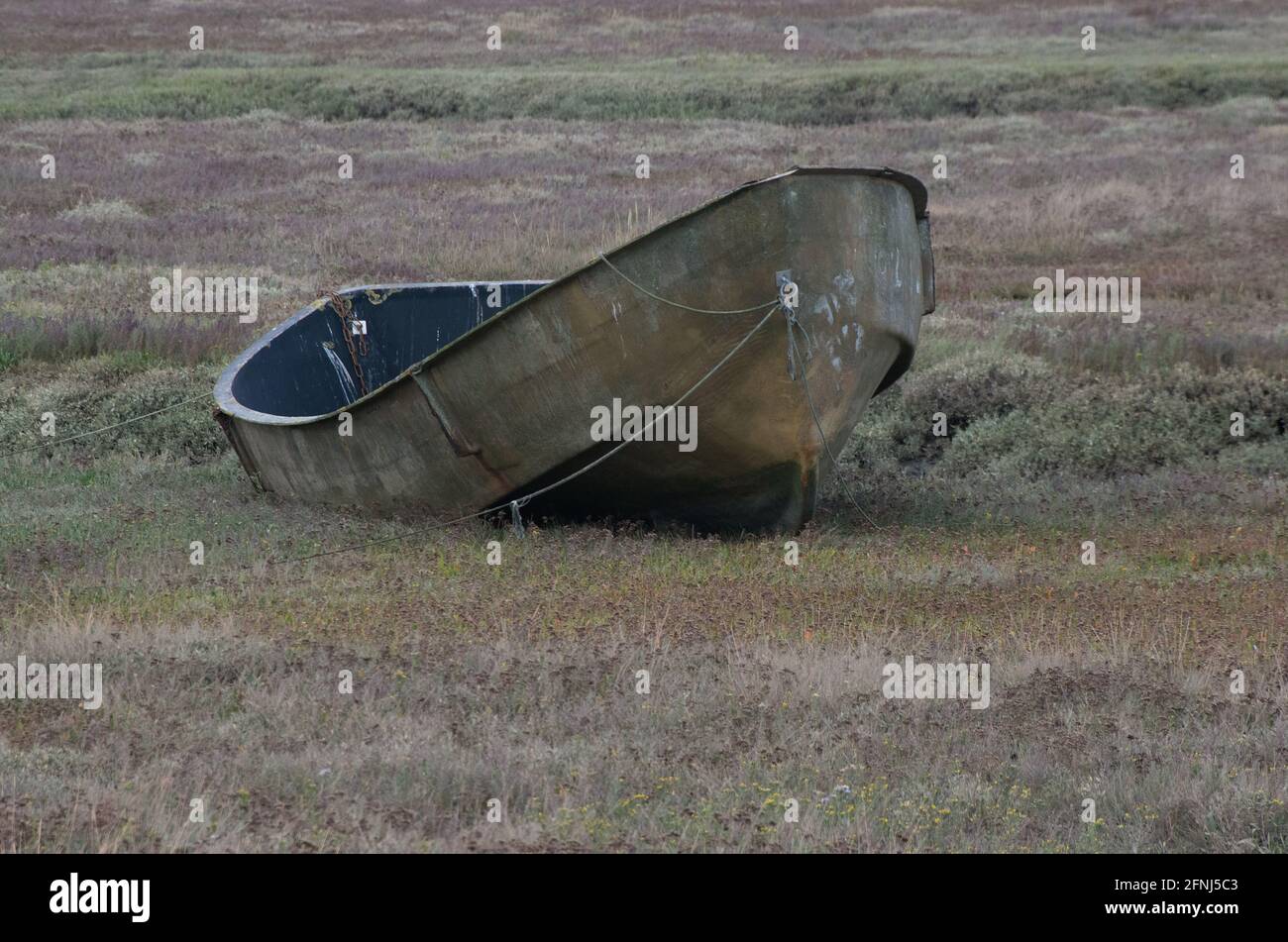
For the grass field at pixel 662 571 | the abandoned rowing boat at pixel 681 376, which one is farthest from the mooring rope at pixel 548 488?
the grass field at pixel 662 571

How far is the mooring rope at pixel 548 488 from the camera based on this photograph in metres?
9.37

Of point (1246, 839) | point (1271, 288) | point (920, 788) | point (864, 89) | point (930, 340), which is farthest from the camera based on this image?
point (864, 89)

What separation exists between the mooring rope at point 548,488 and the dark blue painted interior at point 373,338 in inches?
169

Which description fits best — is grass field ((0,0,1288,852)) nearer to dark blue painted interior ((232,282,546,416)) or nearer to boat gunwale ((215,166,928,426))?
boat gunwale ((215,166,928,426))

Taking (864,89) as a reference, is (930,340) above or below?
below

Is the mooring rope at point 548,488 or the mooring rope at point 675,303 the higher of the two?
the mooring rope at point 675,303

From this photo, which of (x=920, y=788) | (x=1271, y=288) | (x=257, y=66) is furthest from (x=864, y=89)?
(x=920, y=788)

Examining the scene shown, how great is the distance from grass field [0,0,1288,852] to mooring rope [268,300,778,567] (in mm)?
134

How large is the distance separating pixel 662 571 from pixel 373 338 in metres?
6.75

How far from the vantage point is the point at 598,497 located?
10.2 m

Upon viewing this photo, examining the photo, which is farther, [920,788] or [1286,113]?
[1286,113]

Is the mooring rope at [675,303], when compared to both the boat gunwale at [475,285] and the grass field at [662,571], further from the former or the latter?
the grass field at [662,571]
